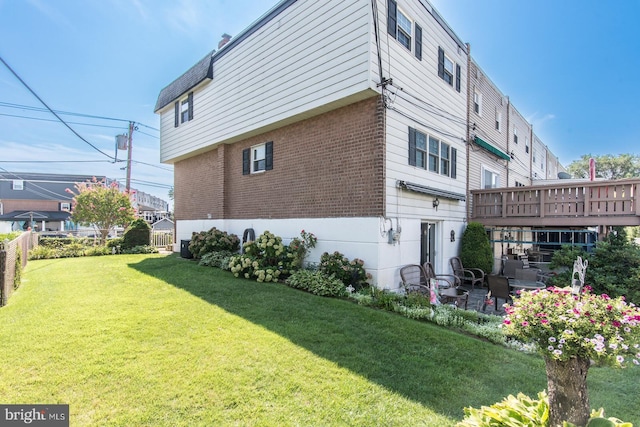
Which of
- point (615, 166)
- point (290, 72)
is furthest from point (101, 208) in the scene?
point (615, 166)

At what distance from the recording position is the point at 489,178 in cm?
1316

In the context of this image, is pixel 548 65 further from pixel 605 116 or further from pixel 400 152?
pixel 400 152

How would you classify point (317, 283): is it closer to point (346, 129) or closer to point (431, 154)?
point (346, 129)

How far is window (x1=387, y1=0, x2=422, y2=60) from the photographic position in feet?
24.9

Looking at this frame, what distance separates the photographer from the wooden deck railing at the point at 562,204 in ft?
27.3

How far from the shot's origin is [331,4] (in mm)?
7723

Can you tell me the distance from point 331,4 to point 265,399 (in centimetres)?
861

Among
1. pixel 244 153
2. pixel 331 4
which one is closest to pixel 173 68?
pixel 244 153

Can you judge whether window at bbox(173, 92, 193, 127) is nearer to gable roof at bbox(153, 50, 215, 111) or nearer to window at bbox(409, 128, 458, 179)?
gable roof at bbox(153, 50, 215, 111)

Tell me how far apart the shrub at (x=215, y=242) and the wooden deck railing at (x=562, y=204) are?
9.08 metres

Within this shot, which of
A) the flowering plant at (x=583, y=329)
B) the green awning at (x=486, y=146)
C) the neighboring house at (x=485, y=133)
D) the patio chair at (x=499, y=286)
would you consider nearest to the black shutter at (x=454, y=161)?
the neighboring house at (x=485, y=133)

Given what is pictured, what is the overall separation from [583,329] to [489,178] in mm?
12627

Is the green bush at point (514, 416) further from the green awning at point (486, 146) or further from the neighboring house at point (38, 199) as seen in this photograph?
the neighboring house at point (38, 199)

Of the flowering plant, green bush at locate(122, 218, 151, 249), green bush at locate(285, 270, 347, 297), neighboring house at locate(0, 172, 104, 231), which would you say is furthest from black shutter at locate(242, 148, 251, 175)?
neighboring house at locate(0, 172, 104, 231)
